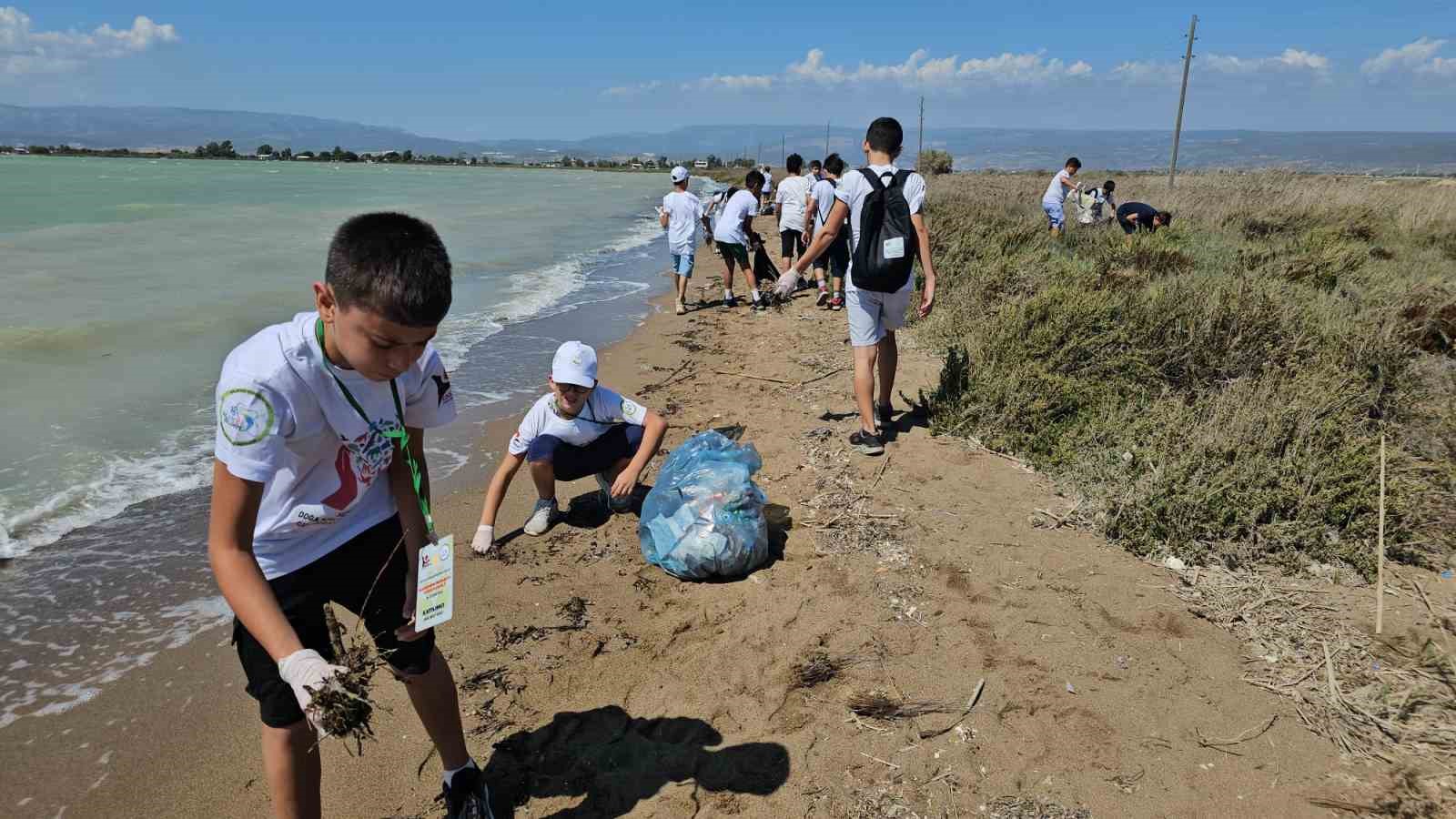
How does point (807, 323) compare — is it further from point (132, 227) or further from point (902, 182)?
point (132, 227)

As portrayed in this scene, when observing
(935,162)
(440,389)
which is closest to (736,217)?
(440,389)

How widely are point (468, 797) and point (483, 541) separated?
1761 millimetres

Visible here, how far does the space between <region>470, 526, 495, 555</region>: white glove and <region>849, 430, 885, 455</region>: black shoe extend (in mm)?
2184

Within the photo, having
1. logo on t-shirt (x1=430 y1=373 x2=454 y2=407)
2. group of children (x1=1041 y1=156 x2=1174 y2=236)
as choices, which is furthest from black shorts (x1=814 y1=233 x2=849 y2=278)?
logo on t-shirt (x1=430 y1=373 x2=454 y2=407)

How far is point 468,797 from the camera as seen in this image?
2160 millimetres

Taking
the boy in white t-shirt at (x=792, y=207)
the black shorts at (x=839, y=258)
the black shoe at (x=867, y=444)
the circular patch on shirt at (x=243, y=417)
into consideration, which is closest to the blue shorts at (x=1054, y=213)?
→ the boy in white t-shirt at (x=792, y=207)

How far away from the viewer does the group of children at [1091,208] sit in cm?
1143

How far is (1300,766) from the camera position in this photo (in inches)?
90.8

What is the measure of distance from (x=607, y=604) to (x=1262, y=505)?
9.92 ft

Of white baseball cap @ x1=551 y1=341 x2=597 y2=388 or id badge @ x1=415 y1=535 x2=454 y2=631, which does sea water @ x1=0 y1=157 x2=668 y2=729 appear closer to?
white baseball cap @ x1=551 y1=341 x2=597 y2=388

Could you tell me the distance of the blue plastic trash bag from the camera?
3.46 m

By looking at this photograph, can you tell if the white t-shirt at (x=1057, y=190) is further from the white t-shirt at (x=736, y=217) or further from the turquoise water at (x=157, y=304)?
the turquoise water at (x=157, y=304)

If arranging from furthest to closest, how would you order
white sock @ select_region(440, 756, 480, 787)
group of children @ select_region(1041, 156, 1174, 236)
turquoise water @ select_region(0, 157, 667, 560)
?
group of children @ select_region(1041, 156, 1174, 236) < turquoise water @ select_region(0, 157, 667, 560) < white sock @ select_region(440, 756, 480, 787)

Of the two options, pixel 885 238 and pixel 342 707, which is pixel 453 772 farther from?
pixel 885 238
